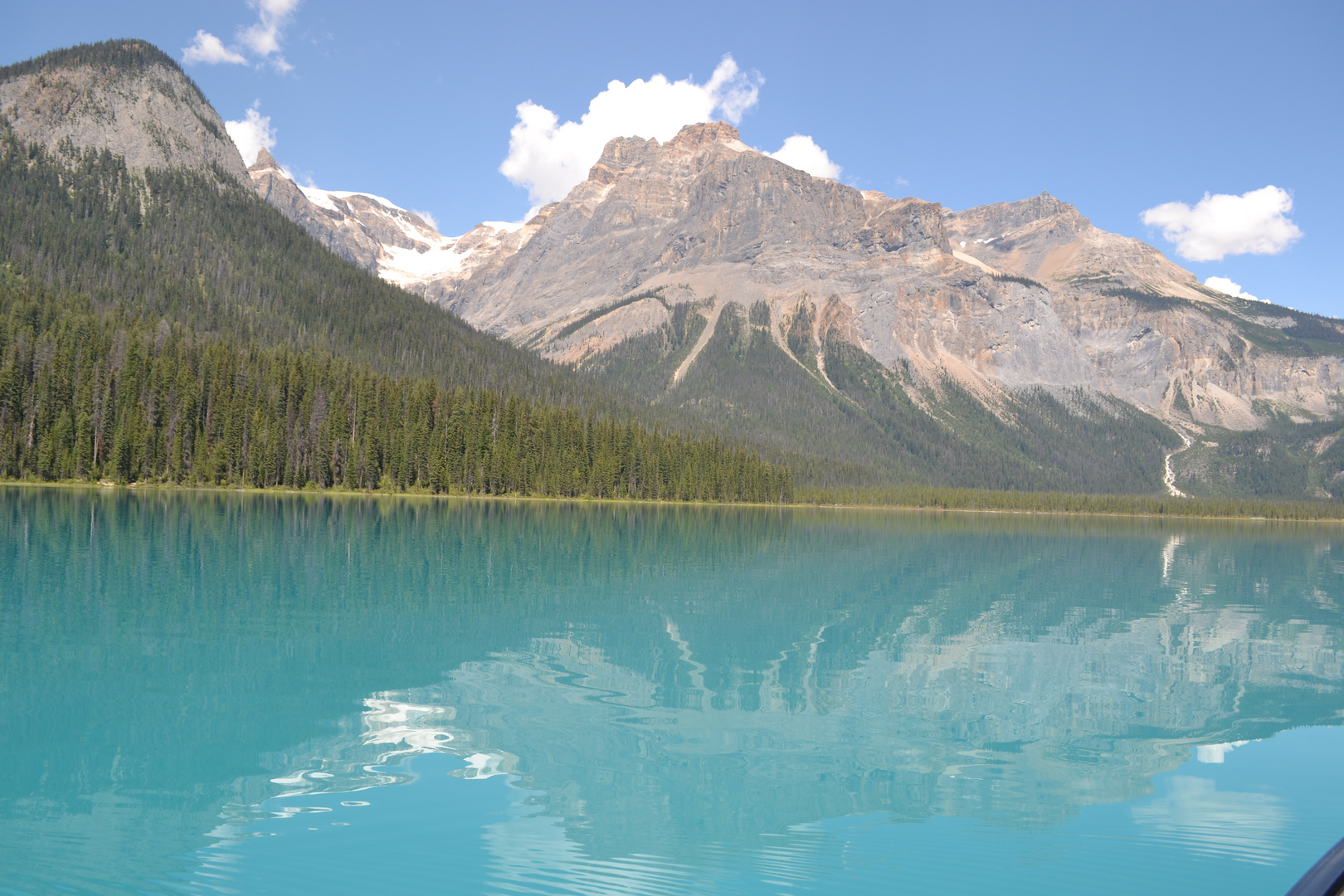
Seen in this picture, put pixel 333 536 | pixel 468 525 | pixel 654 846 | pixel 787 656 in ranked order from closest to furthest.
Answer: pixel 654 846
pixel 787 656
pixel 333 536
pixel 468 525

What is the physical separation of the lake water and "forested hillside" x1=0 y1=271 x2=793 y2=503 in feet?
251

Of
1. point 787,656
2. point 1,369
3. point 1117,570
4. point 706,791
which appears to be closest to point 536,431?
point 1,369

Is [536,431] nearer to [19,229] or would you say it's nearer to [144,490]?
[144,490]

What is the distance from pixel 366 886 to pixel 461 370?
559 ft

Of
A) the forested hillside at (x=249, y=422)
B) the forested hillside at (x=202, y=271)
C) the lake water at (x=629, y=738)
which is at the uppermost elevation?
the forested hillside at (x=202, y=271)

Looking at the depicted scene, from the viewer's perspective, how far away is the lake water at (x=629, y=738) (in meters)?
9.70

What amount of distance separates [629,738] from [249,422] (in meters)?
108

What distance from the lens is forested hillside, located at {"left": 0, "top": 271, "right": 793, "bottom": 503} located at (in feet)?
316

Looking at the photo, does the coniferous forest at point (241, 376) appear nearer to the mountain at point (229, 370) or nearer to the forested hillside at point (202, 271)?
the mountain at point (229, 370)

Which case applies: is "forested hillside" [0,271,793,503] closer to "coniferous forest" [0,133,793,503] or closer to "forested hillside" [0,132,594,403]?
"coniferous forest" [0,133,793,503]

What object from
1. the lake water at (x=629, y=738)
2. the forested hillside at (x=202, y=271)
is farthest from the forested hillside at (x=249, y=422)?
the lake water at (x=629, y=738)

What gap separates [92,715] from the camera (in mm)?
13688

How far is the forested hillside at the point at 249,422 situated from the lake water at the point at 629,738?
76.6 metres

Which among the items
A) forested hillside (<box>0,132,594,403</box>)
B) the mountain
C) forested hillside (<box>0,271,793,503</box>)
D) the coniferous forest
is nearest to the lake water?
forested hillside (<box>0,271,793,503</box>)
